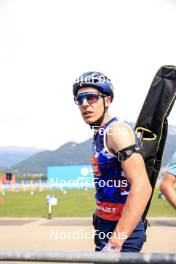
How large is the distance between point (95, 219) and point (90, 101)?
2.77 ft

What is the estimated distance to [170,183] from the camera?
401cm

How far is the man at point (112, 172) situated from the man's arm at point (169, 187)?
94cm

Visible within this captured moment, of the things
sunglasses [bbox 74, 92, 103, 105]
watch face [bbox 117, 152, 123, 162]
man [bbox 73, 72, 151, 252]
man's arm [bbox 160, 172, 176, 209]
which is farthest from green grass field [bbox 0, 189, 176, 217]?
watch face [bbox 117, 152, 123, 162]

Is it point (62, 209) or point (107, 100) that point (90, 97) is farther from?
point (62, 209)

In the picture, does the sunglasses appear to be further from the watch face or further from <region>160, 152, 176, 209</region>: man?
<region>160, 152, 176, 209</region>: man

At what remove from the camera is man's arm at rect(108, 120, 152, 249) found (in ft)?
8.63

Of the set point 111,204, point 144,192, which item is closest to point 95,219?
point 111,204

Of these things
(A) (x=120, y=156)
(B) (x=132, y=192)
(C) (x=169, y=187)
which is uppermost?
(A) (x=120, y=156)

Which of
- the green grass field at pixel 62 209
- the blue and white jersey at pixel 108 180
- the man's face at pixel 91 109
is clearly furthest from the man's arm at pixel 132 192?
the green grass field at pixel 62 209

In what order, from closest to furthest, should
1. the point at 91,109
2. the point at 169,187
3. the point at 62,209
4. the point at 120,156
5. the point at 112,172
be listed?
the point at 120,156 < the point at 112,172 < the point at 91,109 < the point at 169,187 < the point at 62,209

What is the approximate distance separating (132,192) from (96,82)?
0.88 meters

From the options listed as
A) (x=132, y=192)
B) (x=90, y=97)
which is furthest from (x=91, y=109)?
(x=132, y=192)

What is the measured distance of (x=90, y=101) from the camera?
3164mm

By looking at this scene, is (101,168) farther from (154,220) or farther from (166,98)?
(154,220)
